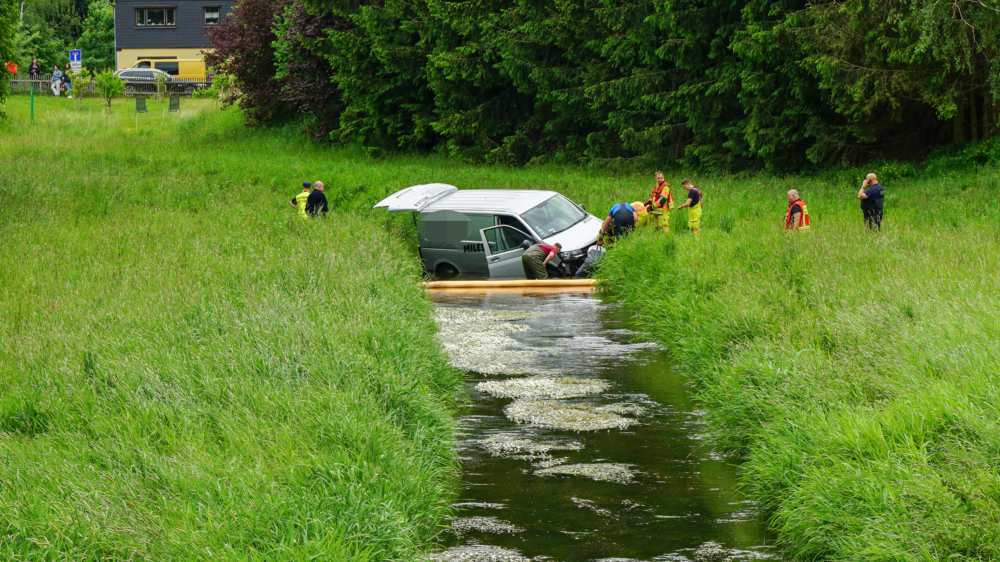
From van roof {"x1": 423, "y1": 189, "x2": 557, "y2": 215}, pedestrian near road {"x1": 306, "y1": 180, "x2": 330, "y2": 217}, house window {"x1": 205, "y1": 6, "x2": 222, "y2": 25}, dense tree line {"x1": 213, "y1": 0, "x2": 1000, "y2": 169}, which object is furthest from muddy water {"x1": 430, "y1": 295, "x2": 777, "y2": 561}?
house window {"x1": 205, "y1": 6, "x2": 222, "y2": 25}

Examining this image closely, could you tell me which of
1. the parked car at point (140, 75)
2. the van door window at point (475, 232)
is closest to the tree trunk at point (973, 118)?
the van door window at point (475, 232)

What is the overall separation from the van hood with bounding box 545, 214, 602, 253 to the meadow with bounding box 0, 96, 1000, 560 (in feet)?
4.41

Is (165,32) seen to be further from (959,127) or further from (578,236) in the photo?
(578,236)

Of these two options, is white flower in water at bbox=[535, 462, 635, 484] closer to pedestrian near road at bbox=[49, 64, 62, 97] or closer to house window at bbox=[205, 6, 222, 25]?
pedestrian near road at bbox=[49, 64, 62, 97]

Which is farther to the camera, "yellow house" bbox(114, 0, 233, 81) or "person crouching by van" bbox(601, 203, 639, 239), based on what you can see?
"yellow house" bbox(114, 0, 233, 81)

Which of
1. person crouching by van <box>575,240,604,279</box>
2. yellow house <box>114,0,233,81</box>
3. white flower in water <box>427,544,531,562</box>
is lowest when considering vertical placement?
white flower in water <box>427,544,531,562</box>

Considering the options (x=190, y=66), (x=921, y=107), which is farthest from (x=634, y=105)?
(x=190, y=66)

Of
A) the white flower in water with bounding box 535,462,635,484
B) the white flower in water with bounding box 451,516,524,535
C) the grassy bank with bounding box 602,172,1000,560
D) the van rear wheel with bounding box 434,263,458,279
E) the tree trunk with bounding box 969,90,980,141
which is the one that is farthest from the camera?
the tree trunk with bounding box 969,90,980,141

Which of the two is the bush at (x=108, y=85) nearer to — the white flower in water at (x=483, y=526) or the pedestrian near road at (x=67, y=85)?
the pedestrian near road at (x=67, y=85)

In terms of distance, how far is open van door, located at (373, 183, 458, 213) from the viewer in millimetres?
26297

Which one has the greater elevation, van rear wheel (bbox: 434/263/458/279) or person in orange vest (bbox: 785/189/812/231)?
person in orange vest (bbox: 785/189/812/231)

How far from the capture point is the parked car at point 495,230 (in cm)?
2442

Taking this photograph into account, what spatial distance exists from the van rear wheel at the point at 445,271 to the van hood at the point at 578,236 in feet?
6.89

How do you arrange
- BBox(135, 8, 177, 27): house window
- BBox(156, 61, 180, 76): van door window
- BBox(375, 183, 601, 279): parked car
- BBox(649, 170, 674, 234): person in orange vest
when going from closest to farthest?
1. BBox(375, 183, 601, 279): parked car
2. BBox(649, 170, 674, 234): person in orange vest
3. BBox(135, 8, 177, 27): house window
4. BBox(156, 61, 180, 76): van door window
